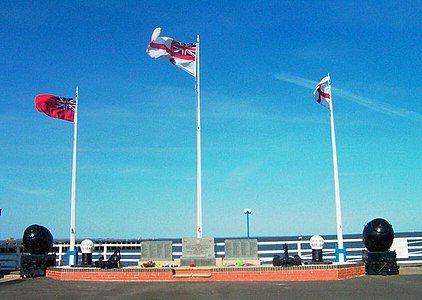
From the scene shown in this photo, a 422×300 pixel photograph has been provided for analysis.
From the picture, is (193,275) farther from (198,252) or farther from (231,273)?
(198,252)

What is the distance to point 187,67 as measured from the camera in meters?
19.9

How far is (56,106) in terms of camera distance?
2088 centimetres

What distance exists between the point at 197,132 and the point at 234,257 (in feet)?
16.3

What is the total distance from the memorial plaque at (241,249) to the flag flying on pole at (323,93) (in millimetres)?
6525

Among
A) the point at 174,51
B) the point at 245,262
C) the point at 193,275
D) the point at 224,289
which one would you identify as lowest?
the point at 224,289

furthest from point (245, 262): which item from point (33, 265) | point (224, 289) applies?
point (33, 265)

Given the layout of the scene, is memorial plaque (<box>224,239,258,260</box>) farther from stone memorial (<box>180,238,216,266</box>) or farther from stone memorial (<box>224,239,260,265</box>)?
stone memorial (<box>180,238,216,266</box>)

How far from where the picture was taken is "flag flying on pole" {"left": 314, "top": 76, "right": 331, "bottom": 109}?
20125 millimetres

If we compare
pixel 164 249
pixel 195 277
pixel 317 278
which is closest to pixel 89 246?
pixel 164 249

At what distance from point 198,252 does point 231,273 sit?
1819mm

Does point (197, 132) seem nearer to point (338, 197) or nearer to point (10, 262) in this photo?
point (338, 197)

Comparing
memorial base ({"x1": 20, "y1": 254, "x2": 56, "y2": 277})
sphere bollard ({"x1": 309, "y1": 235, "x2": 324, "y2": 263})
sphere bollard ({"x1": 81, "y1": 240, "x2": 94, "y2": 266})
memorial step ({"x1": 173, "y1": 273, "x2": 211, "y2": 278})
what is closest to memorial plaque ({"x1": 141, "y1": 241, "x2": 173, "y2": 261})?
memorial step ({"x1": 173, "y1": 273, "x2": 211, "y2": 278})

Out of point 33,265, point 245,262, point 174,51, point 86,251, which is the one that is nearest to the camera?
point 245,262

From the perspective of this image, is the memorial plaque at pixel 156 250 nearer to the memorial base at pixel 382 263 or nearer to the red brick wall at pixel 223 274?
the red brick wall at pixel 223 274
